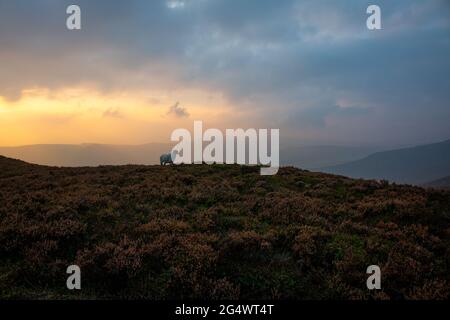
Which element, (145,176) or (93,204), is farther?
(145,176)

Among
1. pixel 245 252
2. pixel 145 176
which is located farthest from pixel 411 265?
pixel 145 176

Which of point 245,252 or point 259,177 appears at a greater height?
point 259,177

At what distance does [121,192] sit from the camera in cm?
1862

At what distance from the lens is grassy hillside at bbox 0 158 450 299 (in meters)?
8.66

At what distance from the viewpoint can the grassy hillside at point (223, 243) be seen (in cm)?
866

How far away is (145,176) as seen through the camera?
2417 centimetres

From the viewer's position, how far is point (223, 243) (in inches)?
429
